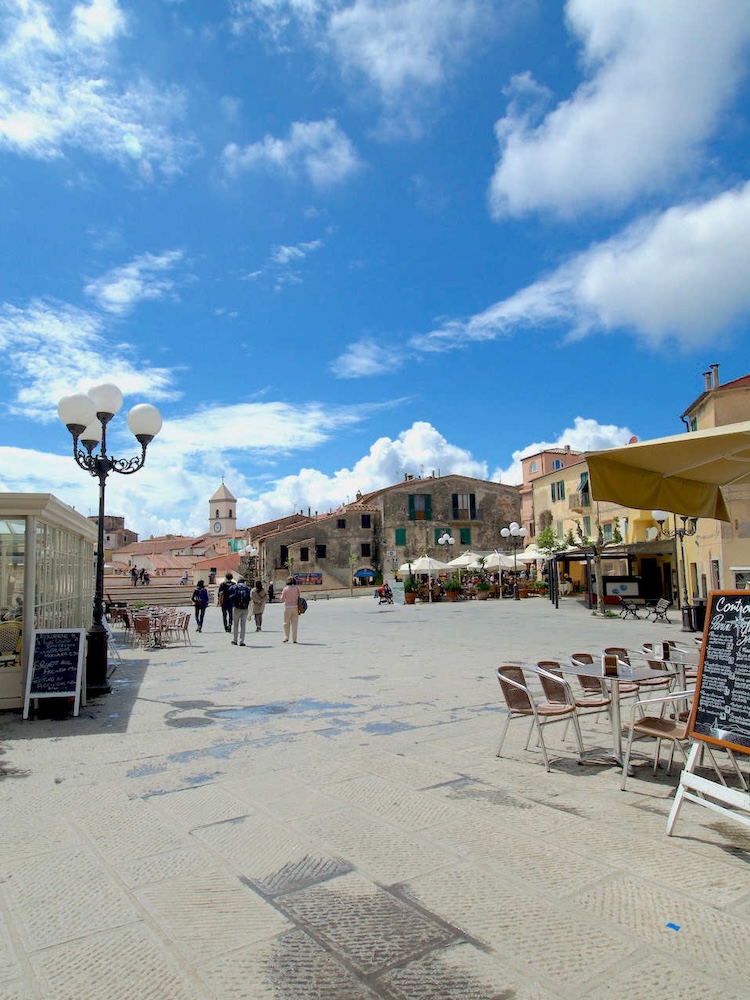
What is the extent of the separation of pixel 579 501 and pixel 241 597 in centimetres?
2358

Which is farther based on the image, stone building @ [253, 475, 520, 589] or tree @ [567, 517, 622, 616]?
stone building @ [253, 475, 520, 589]

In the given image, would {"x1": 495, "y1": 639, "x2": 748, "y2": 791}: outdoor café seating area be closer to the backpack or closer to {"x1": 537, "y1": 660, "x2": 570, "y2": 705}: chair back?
{"x1": 537, "y1": 660, "x2": 570, "y2": 705}: chair back

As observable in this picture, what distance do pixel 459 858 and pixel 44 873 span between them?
210 centimetres

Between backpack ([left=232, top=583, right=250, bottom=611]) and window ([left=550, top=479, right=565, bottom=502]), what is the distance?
2572 centimetres

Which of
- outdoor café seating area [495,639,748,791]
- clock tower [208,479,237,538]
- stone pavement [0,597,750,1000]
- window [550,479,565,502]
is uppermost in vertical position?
clock tower [208,479,237,538]

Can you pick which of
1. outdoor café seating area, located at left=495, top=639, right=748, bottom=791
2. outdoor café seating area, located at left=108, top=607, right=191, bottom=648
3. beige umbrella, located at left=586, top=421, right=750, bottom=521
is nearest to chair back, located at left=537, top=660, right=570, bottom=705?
outdoor café seating area, located at left=495, top=639, right=748, bottom=791

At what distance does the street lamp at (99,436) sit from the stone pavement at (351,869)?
193 cm

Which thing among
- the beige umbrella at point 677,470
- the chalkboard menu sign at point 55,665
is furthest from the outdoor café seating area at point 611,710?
the chalkboard menu sign at point 55,665

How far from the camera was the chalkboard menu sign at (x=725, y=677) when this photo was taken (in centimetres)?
380

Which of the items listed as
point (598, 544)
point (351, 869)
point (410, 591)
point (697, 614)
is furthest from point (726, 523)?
point (351, 869)

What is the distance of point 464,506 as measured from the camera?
169 feet

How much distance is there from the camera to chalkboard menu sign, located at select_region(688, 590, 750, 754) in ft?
12.5

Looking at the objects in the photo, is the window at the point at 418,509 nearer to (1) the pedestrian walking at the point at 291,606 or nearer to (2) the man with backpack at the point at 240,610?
(1) the pedestrian walking at the point at 291,606

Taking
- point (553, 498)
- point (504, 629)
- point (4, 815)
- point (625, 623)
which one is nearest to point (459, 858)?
point (4, 815)
